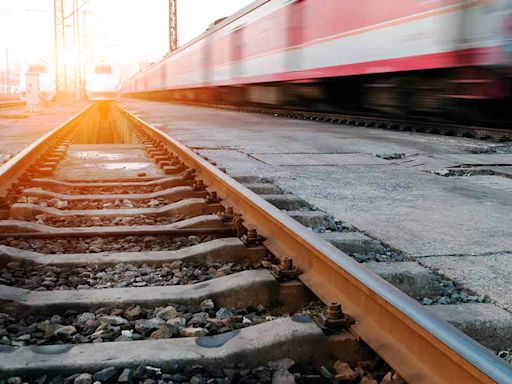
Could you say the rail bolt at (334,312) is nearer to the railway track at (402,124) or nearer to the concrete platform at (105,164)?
the concrete platform at (105,164)

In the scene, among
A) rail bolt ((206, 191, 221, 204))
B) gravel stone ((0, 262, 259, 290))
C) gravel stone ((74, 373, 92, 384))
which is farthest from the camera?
rail bolt ((206, 191, 221, 204))

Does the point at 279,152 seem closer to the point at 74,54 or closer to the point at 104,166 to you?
the point at 104,166

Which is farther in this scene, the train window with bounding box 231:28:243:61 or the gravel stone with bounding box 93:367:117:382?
the train window with bounding box 231:28:243:61

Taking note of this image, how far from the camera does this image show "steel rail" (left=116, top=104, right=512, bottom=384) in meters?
1.43

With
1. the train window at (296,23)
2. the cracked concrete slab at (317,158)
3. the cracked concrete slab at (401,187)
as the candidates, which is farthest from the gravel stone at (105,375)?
the train window at (296,23)

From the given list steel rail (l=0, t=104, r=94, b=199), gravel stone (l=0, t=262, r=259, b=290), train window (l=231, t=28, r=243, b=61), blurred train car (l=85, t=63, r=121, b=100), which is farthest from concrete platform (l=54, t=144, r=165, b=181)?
blurred train car (l=85, t=63, r=121, b=100)

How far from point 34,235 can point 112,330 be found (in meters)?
1.37

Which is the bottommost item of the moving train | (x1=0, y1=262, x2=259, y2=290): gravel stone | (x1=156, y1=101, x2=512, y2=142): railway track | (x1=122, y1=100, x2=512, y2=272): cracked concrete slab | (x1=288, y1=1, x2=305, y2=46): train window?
(x1=0, y1=262, x2=259, y2=290): gravel stone

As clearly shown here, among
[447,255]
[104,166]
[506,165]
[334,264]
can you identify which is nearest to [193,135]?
[104,166]

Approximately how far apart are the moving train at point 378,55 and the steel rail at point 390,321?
5027 mm

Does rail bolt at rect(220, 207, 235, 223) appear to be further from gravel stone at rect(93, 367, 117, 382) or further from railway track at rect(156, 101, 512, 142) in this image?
railway track at rect(156, 101, 512, 142)

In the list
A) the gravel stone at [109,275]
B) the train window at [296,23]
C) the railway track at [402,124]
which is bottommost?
the gravel stone at [109,275]

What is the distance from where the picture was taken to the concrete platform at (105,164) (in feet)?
19.0

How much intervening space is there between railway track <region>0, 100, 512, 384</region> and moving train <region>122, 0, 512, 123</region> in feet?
14.4
